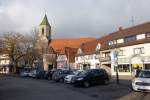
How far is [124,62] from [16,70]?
1719 inches

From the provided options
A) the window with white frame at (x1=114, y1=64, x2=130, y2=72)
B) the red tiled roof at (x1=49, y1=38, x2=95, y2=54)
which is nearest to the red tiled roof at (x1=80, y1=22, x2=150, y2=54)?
the window with white frame at (x1=114, y1=64, x2=130, y2=72)

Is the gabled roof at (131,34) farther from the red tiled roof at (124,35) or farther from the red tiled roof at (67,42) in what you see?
the red tiled roof at (67,42)

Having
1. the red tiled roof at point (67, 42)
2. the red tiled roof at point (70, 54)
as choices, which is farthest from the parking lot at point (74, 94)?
the red tiled roof at point (67, 42)

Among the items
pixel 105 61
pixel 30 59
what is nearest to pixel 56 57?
pixel 30 59

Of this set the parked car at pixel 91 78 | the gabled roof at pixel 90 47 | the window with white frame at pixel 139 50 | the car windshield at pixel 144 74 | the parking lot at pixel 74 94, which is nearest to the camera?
the parking lot at pixel 74 94

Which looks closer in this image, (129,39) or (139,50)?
(139,50)

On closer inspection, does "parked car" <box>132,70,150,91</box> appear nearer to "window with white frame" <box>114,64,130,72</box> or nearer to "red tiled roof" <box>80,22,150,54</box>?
"red tiled roof" <box>80,22,150,54</box>

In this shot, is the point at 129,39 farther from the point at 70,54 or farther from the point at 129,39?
the point at 70,54

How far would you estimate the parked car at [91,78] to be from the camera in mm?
29266

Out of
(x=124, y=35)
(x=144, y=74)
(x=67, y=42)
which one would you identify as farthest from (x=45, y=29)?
(x=144, y=74)

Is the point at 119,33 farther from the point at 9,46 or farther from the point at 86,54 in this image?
the point at 9,46

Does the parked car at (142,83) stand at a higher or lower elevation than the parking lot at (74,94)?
higher

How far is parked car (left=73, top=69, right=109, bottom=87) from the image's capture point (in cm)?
2927

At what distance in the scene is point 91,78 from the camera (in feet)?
97.0
